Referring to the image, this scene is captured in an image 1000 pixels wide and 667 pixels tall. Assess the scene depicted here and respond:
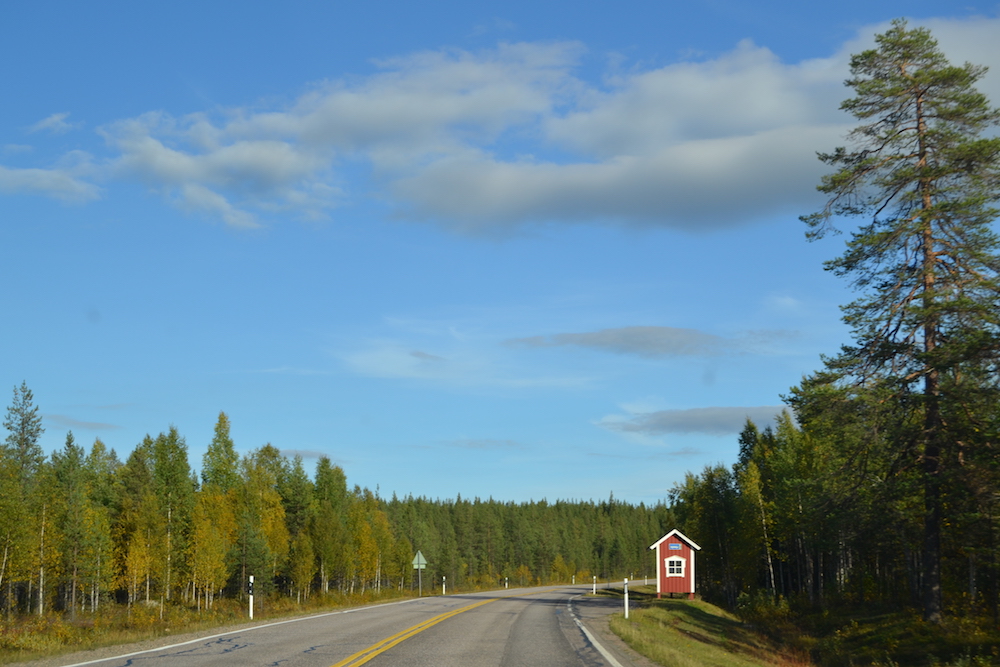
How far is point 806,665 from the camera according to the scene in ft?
81.3

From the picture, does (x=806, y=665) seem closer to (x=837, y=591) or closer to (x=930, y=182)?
(x=930, y=182)

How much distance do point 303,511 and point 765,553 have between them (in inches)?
1662

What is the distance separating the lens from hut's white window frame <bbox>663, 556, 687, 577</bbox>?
47438 millimetres

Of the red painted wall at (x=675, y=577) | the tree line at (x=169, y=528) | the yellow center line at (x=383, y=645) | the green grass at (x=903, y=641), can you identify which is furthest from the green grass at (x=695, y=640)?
the tree line at (x=169, y=528)

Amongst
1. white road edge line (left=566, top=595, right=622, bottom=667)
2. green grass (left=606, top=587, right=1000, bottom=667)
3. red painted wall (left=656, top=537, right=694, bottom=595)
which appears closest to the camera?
white road edge line (left=566, top=595, right=622, bottom=667)

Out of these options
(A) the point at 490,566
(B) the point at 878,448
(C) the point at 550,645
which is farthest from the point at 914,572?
(A) the point at 490,566

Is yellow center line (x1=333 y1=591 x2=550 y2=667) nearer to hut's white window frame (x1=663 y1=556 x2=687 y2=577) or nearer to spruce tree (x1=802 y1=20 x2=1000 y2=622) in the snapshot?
spruce tree (x1=802 y1=20 x2=1000 y2=622)

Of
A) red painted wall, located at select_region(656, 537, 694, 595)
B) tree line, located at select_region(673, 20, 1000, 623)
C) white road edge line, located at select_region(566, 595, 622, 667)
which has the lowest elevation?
red painted wall, located at select_region(656, 537, 694, 595)

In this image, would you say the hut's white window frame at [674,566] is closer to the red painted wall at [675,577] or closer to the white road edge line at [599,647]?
the red painted wall at [675,577]

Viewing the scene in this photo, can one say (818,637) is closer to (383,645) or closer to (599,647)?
(599,647)

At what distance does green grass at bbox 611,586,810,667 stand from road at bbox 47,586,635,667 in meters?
0.88

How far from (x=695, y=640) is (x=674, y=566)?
24.2 metres

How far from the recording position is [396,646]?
15.0m

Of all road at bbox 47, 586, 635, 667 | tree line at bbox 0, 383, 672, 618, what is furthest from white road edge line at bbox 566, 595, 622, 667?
tree line at bbox 0, 383, 672, 618
